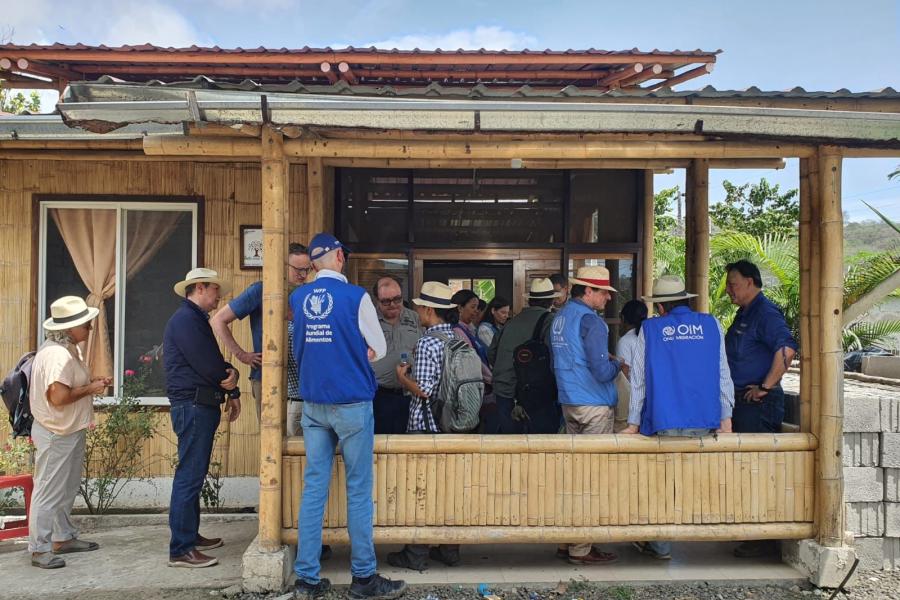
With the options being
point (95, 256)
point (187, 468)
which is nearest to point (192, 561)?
point (187, 468)

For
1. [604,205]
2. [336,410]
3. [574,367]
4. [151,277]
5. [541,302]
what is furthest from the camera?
[604,205]

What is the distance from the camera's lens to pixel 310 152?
3.81 meters

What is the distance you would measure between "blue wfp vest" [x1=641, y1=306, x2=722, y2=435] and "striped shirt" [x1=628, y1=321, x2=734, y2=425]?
0.06 metres

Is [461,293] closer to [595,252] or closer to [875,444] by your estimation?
[595,252]

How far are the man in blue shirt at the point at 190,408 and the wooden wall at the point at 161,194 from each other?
1274 millimetres

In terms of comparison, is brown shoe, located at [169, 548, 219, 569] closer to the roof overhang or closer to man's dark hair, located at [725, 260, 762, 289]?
the roof overhang

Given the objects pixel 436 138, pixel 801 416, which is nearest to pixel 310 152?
pixel 436 138

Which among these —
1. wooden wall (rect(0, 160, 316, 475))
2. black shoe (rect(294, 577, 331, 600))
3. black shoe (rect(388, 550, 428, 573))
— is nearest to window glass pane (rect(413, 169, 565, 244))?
wooden wall (rect(0, 160, 316, 475))

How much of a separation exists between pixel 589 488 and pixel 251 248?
3.18 meters

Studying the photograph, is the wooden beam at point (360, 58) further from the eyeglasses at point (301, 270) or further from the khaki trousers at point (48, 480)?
the khaki trousers at point (48, 480)

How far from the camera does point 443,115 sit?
3.49 metres

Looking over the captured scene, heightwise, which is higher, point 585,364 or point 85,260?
point 85,260

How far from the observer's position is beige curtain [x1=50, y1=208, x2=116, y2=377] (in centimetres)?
549

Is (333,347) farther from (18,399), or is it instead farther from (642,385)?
(18,399)
